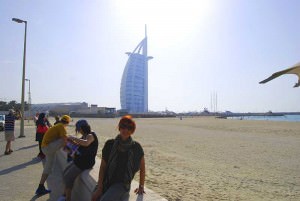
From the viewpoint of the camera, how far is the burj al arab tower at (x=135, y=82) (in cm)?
12188

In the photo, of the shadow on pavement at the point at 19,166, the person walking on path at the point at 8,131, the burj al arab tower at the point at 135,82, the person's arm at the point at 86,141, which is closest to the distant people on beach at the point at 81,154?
the person's arm at the point at 86,141

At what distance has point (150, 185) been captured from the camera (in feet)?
19.4

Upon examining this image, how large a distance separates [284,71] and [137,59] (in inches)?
4762

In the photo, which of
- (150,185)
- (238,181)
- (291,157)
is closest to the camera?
(150,185)

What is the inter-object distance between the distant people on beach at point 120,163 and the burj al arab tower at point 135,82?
117393 millimetres

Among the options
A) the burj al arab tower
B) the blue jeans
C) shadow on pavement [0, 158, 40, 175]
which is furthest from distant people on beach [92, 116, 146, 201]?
the burj al arab tower

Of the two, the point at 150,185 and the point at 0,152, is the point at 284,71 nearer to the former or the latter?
the point at 150,185

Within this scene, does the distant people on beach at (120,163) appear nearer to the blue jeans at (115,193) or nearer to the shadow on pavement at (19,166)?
the blue jeans at (115,193)

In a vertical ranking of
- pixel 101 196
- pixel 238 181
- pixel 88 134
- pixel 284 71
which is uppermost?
pixel 284 71

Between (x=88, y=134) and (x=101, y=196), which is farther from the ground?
(x=88, y=134)

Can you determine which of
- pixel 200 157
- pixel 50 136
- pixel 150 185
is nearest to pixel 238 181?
pixel 150 185

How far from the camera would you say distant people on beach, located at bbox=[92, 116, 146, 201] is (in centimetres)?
323

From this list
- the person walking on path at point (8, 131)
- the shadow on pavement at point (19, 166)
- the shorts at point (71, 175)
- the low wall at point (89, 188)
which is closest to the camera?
the low wall at point (89, 188)

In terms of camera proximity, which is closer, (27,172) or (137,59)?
(27,172)
